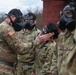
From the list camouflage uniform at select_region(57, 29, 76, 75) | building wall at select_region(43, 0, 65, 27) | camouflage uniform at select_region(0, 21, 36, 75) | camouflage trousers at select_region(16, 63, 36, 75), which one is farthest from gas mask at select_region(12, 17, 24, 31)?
camouflage uniform at select_region(57, 29, 76, 75)

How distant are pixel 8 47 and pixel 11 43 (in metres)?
0.17

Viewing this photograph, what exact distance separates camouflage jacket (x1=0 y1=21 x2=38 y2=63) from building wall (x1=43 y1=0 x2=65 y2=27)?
1430mm

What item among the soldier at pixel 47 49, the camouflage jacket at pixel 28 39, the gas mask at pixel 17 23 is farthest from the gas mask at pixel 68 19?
the camouflage jacket at pixel 28 39

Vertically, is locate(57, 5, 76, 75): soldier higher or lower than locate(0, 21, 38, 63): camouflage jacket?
higher

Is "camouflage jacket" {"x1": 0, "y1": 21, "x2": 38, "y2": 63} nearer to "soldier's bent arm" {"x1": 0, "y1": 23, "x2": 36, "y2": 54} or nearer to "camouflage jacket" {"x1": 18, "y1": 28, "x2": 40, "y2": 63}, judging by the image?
"soldier's bent arm" {"x1": 0, "y1": 23, "x2": 36, "y2": 54}

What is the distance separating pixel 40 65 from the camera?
591 cm

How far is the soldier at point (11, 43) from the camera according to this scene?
5254mm

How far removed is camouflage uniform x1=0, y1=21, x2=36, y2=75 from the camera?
5250mm

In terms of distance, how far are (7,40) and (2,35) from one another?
11 centimetres

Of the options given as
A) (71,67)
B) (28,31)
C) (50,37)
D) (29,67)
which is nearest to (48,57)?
(50,37)

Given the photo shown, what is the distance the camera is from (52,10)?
6801 mm

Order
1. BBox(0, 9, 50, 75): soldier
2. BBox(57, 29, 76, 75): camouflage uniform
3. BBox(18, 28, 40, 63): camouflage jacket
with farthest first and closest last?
BBox(18, 28, 40, 63): camouflage jacket, BBox(0, 9, 50, 75): soldier, BBox(57, 29, 76, 75): camouflage uniform

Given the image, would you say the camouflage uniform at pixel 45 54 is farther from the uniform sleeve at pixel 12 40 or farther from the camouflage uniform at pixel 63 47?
the camouflage uniform at pixel 63 47

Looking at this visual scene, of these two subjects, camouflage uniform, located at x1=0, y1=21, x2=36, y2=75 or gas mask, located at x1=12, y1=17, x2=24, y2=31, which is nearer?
camouflage uniform, located at x1=0, y1=21, x2=36, y2=75
